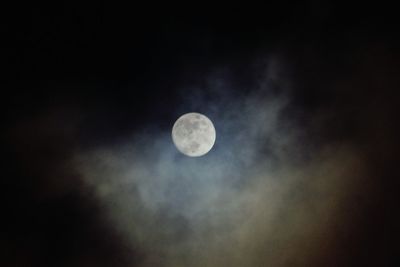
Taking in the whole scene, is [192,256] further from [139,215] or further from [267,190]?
[267,190]

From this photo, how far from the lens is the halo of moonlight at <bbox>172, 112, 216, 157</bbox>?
518 inches

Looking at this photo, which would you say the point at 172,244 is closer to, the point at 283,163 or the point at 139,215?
the point at 139,215

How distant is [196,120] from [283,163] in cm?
343

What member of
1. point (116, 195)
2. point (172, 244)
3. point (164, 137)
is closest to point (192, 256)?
point (172, 244)

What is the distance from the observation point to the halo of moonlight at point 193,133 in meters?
13.2

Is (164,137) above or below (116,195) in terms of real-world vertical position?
above

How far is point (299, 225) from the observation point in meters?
12.6

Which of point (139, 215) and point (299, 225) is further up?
point (139, 215)

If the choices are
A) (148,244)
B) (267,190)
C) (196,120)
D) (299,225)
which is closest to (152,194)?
(148,244)

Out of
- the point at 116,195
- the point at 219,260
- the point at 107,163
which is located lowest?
the point at 219,260

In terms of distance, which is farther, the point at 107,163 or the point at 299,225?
the point at 107,163

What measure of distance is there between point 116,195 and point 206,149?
370 cm

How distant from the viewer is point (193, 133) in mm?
13227

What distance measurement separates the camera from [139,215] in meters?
13.4
